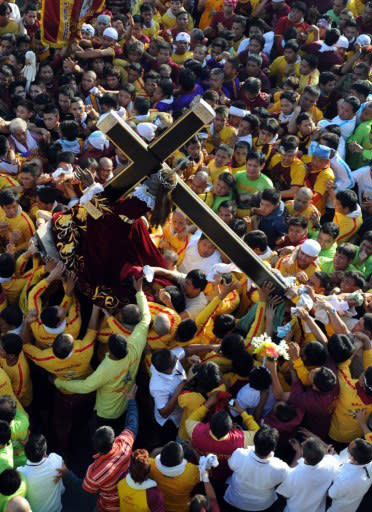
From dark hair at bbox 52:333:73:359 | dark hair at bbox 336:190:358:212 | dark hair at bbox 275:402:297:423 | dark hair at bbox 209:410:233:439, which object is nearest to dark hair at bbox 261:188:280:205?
dark hair at bbox 336:190:358:212

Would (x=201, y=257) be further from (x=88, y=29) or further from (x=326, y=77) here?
(x=88, y=29)

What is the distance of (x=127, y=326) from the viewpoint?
5895 mm

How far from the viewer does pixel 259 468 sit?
504 centimetres

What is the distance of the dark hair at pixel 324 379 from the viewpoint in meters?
5.32

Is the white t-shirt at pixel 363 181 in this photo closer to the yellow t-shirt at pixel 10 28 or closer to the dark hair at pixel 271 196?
the dark hair at pixel 271 196

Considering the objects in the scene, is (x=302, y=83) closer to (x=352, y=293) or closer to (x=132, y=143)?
(x=352, y=293)

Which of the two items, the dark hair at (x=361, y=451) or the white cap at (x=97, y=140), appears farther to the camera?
the white cap at (x=97, y=140)

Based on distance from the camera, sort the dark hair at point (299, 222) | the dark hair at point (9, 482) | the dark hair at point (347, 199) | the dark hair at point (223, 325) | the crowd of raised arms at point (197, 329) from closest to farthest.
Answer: the dark hair at point (9, 482) < the crowd of raised arms at point (197, 329) < the dark hair at point (223, 325) < the dark hair at point (299, 222) < the dark hair at point (347, 199)

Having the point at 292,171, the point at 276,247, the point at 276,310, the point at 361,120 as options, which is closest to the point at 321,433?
the point at 276,310

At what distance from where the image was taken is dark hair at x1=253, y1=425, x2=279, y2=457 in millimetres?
4938

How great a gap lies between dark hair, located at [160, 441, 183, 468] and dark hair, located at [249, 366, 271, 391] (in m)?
0.80

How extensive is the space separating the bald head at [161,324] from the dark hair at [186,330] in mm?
89

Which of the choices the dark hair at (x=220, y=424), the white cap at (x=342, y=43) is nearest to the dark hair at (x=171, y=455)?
the dark hair at (x=220, y=424)

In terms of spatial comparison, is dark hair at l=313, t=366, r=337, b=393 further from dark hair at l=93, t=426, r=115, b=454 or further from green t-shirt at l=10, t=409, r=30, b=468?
green t-shirt at l=10, t=409, r=30, b=468
